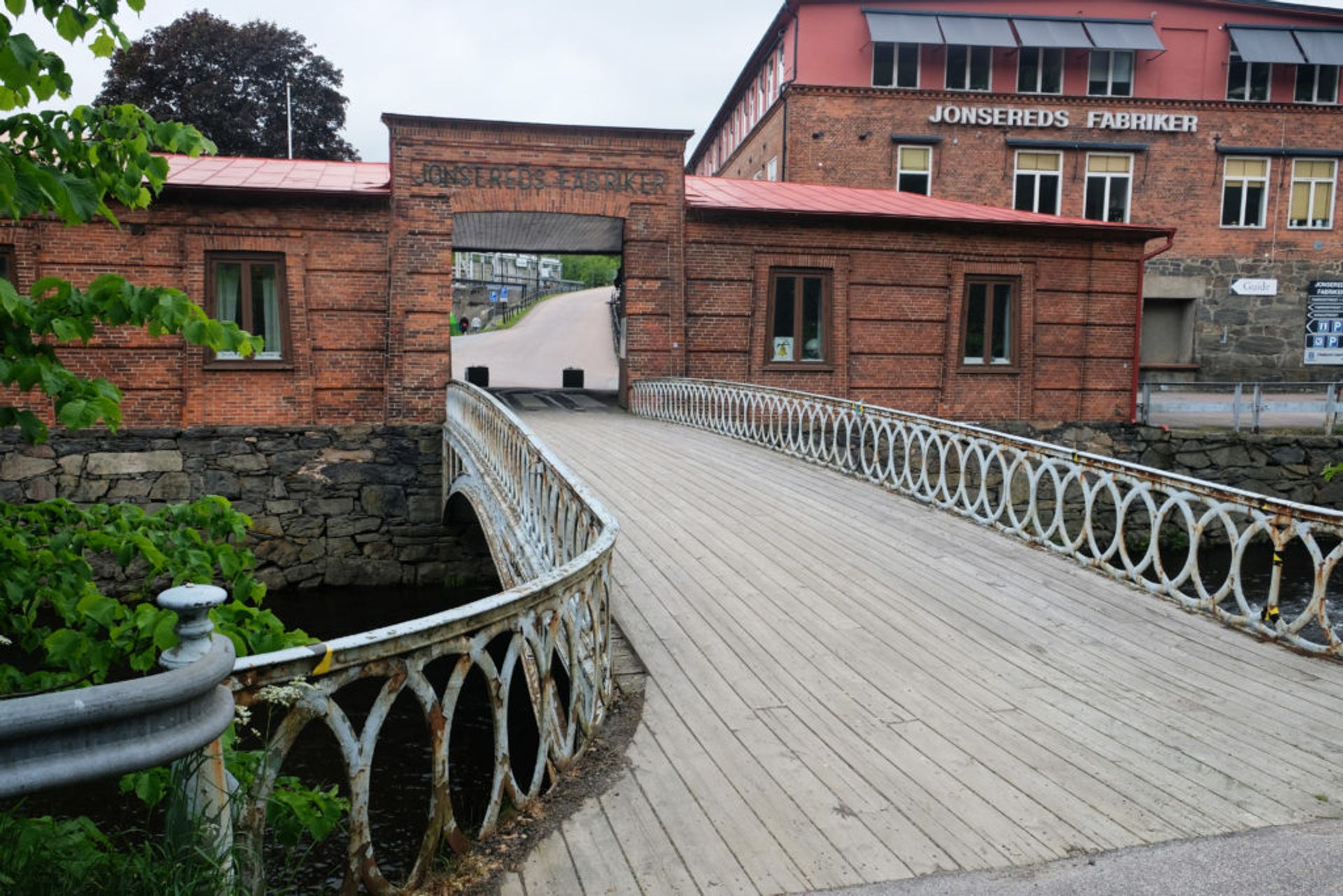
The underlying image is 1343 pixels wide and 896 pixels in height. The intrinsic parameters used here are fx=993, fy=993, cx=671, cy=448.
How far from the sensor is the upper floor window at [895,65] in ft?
89.8

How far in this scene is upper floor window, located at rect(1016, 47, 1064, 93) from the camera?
27.7 metres

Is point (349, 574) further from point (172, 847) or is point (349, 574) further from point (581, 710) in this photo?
point (172, 847)

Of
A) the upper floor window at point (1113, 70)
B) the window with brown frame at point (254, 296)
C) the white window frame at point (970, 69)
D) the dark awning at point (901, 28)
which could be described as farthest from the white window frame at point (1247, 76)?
the window with brown frame at point (254, 296)

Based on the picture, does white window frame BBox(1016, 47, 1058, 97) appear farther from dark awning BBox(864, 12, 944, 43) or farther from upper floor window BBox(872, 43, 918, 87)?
upper floor window BBox(872, 43, 918, 87)

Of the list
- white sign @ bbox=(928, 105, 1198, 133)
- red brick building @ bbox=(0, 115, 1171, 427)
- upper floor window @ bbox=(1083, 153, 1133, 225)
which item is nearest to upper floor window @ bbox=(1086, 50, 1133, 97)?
white sign @ bbox=(928, 105, 1198, 133)

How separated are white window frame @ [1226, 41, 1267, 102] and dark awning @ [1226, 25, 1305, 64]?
0.21m

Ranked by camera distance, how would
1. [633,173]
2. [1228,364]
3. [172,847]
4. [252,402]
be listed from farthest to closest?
Result: [1228,364], [633,173], [252,402], [172,847]

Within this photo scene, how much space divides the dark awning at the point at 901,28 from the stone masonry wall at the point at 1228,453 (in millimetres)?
12792

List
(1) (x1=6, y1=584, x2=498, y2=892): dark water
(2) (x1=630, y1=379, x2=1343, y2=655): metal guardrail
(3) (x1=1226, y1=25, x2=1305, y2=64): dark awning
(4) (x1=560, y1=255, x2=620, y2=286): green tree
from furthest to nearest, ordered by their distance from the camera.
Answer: (4) (x1=560, y1=255, x2=620, y2=286): green tree < (3) (x1=1226, y1=25, x2=1305, y2=64): dark awning < (1) (x1=6, y1=584, x2=498, y2=892): dark water < (2) (x1=630, y1=379, x2=1343, y2=655): metal guardrail

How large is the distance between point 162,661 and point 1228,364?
31.3 m

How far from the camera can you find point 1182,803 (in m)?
4.10

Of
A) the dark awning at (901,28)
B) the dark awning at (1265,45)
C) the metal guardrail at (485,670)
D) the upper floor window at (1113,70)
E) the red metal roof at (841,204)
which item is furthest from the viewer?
the upper floor window at (1113,70)

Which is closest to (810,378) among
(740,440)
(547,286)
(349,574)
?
(740,440)

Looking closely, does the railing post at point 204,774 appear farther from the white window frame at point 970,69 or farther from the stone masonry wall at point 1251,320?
the stone masonry wall at point 1251,320
